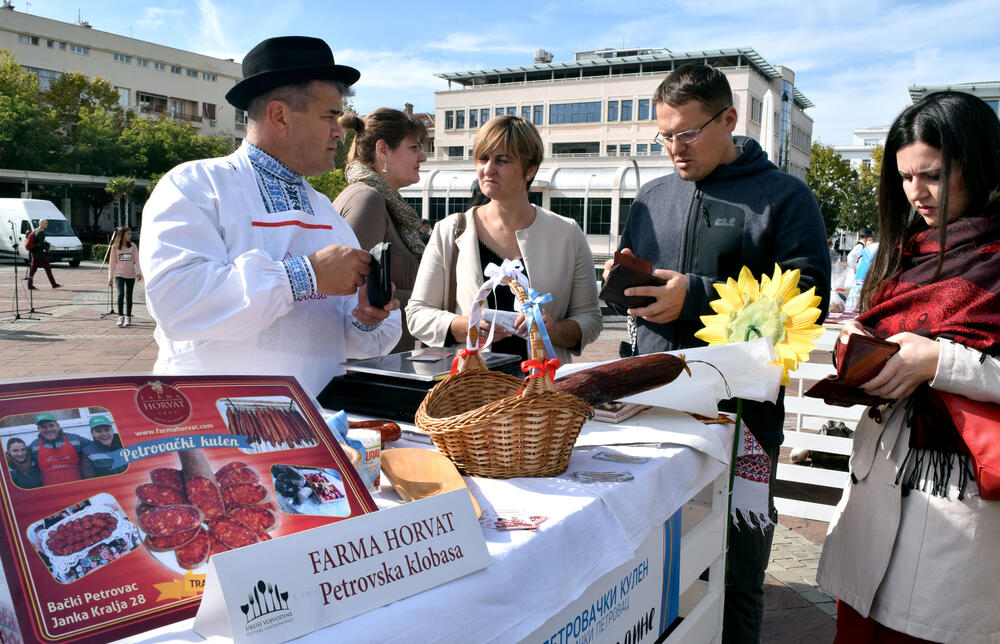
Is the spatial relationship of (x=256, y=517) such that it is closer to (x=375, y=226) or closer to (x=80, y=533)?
(x=80, y=533)

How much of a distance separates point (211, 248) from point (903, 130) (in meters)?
1.77

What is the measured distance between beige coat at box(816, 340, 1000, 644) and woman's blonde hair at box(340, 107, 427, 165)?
2.62m

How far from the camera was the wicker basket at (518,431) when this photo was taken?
1383 mm

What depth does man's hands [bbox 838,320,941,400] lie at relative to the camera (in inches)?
66.7

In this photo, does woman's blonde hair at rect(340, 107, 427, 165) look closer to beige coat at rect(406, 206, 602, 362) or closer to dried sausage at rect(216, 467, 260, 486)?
beige coat at rect(406, 206, 602, 362)

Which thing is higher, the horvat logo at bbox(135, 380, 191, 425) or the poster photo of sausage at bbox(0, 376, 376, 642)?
the horvat logo at bbox(135, 380, 191, 425)

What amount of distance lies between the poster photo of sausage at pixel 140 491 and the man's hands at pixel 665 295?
1167 mm

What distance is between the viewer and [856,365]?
167cm

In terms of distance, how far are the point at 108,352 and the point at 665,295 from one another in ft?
31.5

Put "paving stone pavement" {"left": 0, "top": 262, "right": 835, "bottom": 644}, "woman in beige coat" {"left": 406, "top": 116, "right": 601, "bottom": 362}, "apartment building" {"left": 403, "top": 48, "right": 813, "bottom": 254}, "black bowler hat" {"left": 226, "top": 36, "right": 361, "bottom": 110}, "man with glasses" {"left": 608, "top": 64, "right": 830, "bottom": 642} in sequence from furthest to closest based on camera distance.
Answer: "apartment building" {"left": 403, "top": 48, "right": 813, "bottom": 254}
"paving stone pavement" {"left": 0, "top": 262, "right": 835, "bottom": 644}
"woman in beige coat" {"left": 406, "top": 116, "right": 601, "bottom": 362}
"man with glasses" {"left": 608, "top": 64, "right": 830, "bottom": 642}
"black bowler hat" {"left": 226, "top": 36, "right": 361, "bottom": 110}

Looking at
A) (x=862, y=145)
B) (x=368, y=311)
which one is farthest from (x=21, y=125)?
(x=862, y=145)

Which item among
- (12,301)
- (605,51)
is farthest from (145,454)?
(605,51)

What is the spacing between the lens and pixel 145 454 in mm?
986

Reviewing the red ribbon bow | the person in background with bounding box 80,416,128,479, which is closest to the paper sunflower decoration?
the red ribbon bow
